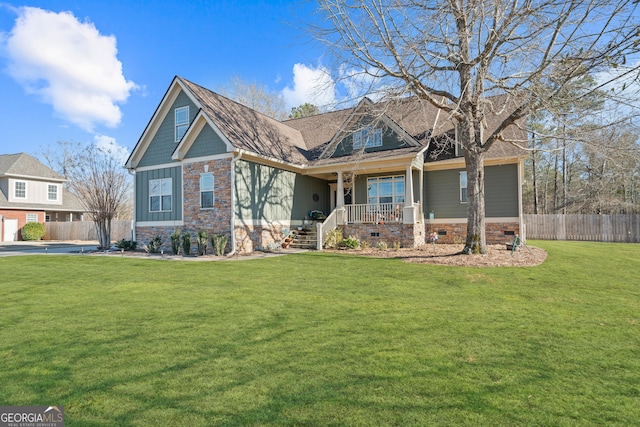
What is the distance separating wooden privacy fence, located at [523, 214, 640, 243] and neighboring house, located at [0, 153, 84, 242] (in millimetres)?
36620

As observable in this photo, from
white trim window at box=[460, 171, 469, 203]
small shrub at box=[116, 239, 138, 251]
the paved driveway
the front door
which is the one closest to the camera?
the paved driveway

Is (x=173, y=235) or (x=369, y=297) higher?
(x=173, y=235)

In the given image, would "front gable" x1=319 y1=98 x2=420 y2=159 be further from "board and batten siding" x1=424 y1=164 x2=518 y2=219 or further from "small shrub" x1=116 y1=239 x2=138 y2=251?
"small shrub" x1=116 y1=239 x2=138 y2=251

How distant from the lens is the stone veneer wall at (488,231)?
15.3 metres

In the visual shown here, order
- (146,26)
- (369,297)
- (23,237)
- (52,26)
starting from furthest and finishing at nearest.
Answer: (23,237) < (146,26) < (52,26) < (369,297)

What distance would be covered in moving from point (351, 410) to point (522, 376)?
1.77 meters

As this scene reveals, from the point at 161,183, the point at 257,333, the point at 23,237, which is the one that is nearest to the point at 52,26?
the point at 161,183

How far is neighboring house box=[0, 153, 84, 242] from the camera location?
84.9 ft

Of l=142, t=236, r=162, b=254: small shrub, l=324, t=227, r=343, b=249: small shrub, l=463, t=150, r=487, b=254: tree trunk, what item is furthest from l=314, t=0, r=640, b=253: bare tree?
l=142, t=236, r=162, b=254: small shrub

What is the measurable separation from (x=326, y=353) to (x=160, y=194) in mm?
14602

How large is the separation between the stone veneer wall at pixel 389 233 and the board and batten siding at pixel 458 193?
1.91m

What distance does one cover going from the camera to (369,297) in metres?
6.52

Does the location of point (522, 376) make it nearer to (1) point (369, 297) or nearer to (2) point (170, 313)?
(1) point (369, 297)

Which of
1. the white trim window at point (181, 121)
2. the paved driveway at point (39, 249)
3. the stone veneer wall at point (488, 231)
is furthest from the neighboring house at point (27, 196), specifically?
the stone veneer wall at point (488, 231)
